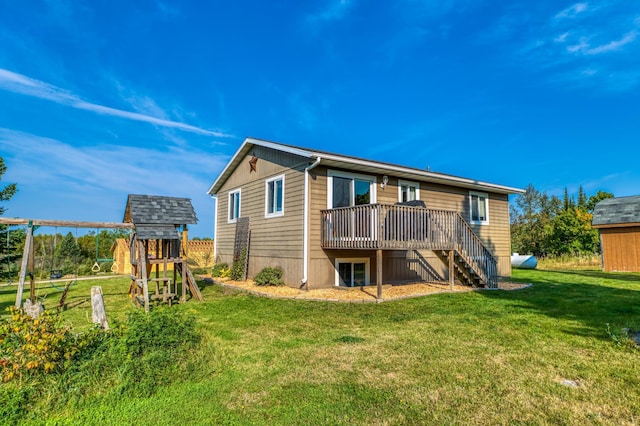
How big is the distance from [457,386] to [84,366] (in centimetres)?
382

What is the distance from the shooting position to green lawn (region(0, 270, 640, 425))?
284 cm

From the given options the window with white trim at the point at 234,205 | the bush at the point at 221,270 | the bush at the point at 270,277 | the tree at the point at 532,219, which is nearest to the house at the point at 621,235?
the tree at the point at 532,219

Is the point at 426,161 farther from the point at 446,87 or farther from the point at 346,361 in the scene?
the point at 346,361

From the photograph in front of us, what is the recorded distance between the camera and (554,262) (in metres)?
21.5

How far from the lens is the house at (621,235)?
54.2ft

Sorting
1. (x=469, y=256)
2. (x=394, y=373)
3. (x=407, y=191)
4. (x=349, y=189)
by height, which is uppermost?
(x=407, y=191)

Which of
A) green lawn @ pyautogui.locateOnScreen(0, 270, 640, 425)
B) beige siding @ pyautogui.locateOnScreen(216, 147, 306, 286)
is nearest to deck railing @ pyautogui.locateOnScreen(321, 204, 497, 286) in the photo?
beige siding @ pyautogui.locateOnScreen(216, 147, 306, 286)

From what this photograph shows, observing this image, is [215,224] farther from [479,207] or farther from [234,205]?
[479,207]

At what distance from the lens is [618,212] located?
17391 mm

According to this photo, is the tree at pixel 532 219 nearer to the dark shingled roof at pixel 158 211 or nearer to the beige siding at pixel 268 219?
the beige siding at pixel 268 219

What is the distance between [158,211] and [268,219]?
13.1 ft

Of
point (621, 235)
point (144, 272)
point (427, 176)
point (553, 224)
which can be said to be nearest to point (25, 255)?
Result: point (144, 272)

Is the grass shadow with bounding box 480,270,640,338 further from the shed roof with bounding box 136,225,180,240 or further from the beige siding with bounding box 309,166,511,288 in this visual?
the shed roof with bounding box 136,225,180,240

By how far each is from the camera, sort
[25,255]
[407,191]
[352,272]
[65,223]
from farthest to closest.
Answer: [407,191] < [352,272] < [65,223] < [25,255]
